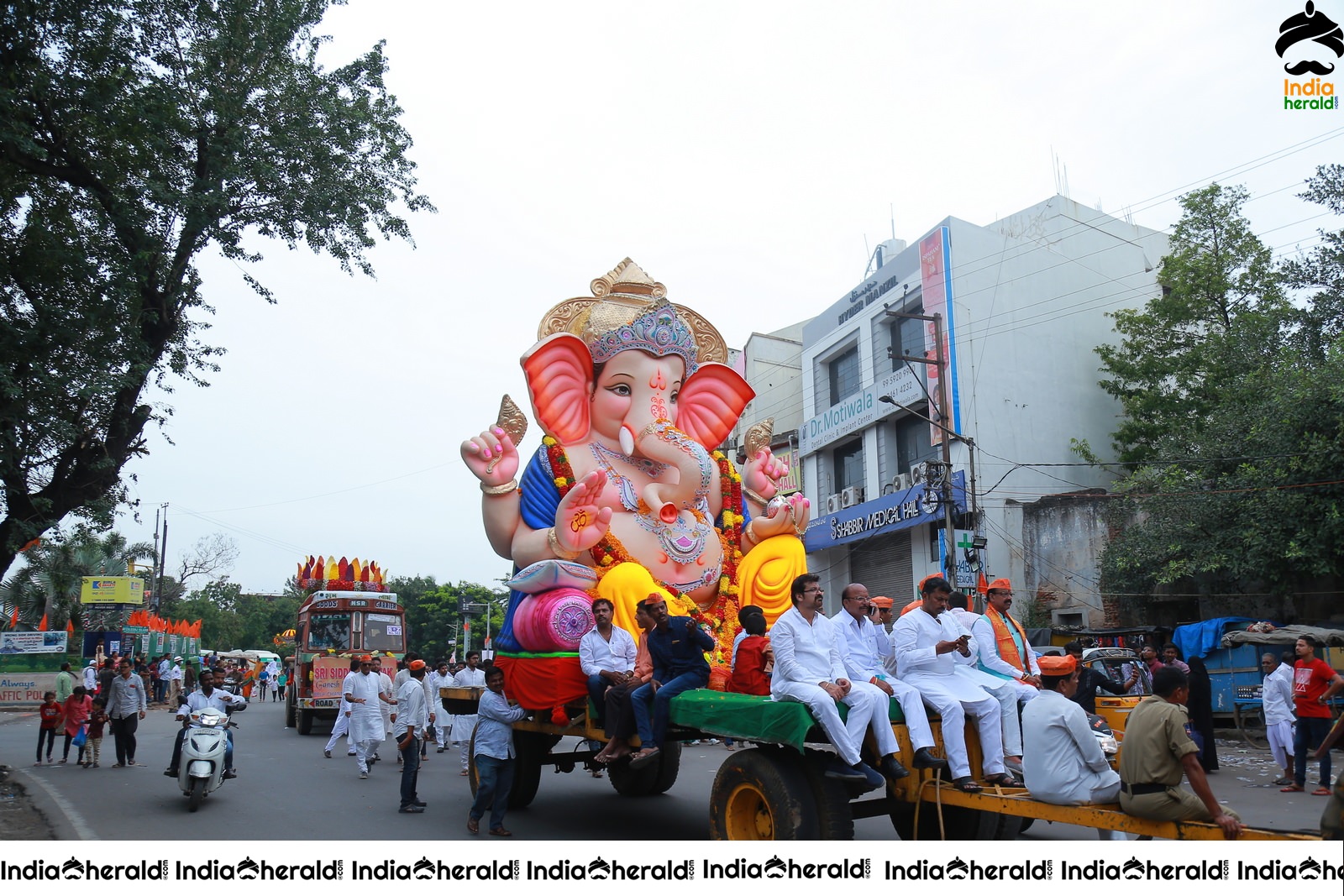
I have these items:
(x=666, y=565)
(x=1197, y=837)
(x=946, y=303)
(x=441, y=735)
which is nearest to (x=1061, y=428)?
(x=946, y=303)

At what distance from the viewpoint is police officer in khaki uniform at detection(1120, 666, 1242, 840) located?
12.6 feet

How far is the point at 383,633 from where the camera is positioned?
18.5m

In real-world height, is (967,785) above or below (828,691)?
below

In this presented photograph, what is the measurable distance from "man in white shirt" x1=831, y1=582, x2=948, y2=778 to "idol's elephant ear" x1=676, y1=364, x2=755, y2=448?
3.03m

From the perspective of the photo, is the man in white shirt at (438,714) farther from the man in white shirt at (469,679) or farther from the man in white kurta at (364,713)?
the man in white kurta at (364,713)

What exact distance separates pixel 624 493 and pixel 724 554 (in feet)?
3.30

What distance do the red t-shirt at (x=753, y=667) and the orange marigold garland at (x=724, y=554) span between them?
0.93 m

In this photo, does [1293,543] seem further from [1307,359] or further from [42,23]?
[42,23]

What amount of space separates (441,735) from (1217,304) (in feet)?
57.6

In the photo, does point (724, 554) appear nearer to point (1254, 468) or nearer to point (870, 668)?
point (870, 668)

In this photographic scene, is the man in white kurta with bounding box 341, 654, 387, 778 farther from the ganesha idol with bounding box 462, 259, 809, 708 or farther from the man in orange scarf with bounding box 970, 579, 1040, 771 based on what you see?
the man in orange scarf with bounding box 970, 579, 1040, 771

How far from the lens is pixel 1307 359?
17.8m

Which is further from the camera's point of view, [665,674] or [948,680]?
[665,674]

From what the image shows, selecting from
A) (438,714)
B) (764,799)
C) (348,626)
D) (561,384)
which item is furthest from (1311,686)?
(348,626)
